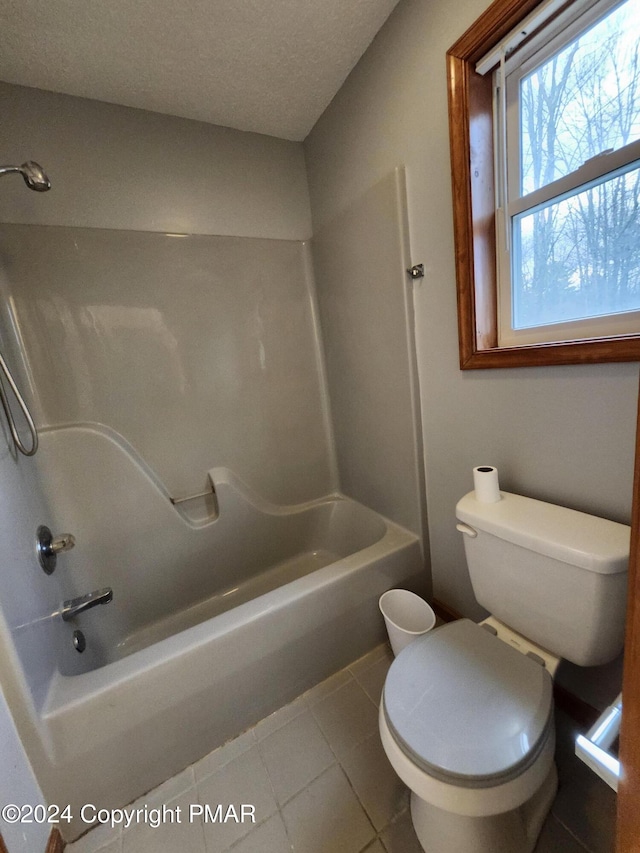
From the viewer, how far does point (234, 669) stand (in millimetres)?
1045

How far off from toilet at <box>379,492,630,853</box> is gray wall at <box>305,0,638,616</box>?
160 mm

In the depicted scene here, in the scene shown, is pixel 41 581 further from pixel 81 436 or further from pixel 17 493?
pixel 81 436

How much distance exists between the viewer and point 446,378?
1209 mm

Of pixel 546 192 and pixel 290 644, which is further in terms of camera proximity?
pixel 290 644

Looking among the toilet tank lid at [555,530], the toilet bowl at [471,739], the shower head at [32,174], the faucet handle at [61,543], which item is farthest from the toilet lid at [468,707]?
the shower head at [32,174]

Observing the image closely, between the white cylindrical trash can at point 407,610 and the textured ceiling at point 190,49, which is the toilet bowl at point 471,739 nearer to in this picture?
the white cylindrical trash can at point 407,610

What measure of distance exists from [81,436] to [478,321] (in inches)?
63.6

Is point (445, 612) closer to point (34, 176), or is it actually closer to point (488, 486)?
point (488, 486)

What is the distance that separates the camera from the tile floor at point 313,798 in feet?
2.72

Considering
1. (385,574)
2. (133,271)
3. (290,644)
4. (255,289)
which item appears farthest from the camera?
(255,289)

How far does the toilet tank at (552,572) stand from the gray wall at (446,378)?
0.12m

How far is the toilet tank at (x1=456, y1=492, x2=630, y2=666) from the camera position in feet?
2.37

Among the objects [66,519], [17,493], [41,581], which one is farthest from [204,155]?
[41,581]

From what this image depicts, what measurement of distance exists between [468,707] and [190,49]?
7.09ft
